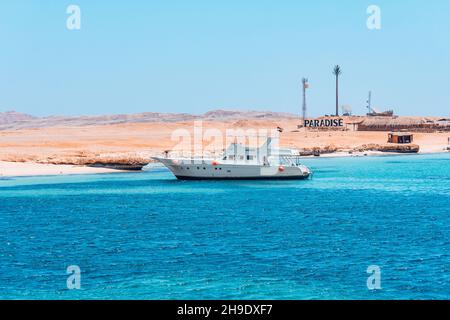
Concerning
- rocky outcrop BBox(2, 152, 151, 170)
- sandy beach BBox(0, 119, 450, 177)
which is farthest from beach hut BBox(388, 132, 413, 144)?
rocky outcrop BBox(2, 152, 151, 170)

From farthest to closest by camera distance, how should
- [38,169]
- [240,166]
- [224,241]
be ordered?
[38,169]
[240,166]
[224,241]

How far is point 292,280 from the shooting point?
2892cm

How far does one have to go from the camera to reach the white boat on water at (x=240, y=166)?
80.1 m

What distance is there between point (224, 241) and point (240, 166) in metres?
41.6

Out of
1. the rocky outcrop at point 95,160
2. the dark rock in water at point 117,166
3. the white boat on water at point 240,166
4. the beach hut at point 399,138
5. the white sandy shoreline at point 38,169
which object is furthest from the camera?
the beach hut at point 399,138

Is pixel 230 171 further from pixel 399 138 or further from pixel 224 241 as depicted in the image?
pixel 399 138

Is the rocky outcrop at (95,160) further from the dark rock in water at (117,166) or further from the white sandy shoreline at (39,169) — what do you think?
the white sandy shoreline at (39,169)

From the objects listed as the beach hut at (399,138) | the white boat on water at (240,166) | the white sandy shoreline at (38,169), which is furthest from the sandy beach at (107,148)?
the white boat on water at (240,166)

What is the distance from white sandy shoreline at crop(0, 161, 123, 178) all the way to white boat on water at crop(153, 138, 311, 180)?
691 inches

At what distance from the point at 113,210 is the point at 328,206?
60.4 ft

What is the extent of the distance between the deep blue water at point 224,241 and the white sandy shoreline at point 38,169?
18.5 m

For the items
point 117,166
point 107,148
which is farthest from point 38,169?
point 107,148

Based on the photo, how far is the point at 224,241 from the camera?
127ft

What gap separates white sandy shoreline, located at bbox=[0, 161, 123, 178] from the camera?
91938 millimetres
